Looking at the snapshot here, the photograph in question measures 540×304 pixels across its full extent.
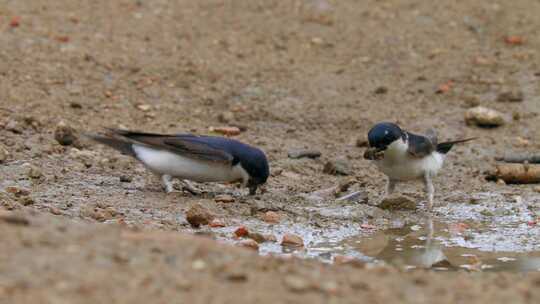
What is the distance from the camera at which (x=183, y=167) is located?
25.7 ft

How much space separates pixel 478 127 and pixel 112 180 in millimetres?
3496

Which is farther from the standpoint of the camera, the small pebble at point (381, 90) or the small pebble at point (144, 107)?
the small pebble at point (381, 90)

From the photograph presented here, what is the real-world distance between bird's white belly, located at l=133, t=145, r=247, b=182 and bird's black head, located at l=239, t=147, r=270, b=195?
0.05 m

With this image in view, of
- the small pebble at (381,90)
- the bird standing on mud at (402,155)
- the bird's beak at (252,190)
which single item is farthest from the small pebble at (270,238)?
the small pebble at (381,90)

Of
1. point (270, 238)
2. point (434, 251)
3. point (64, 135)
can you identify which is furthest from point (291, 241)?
point (64, 135)

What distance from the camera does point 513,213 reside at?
311 inches

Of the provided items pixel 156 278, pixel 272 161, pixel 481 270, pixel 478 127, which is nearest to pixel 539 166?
pixel 478 127

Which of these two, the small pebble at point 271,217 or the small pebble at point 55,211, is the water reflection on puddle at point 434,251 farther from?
the small pebble at point 55,211

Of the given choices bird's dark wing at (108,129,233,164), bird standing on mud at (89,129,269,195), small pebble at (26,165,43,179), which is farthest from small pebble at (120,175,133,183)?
small pebble at (26,165,43,179)

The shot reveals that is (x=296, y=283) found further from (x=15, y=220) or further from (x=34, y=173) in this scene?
(x=34, y=173)

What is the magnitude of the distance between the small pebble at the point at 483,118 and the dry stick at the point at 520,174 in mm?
1207

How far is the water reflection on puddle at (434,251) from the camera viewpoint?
6.30 metres

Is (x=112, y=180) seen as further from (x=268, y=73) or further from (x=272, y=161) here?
(x=268, y=73)

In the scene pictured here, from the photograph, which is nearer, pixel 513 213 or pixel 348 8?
pixel 513 213
